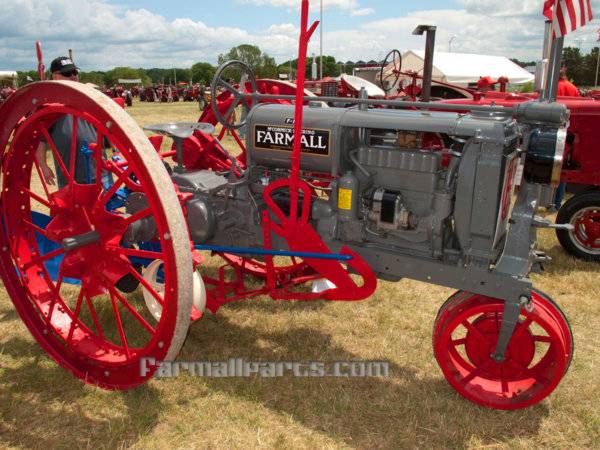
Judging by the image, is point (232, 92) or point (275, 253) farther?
point (232, 92)

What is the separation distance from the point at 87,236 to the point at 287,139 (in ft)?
3.79

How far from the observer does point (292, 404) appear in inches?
109

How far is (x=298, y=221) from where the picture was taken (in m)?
2.80

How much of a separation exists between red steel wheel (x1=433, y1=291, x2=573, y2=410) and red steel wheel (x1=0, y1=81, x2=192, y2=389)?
135 cm

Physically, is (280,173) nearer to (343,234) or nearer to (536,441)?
(343,234)

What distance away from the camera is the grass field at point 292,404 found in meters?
2.50

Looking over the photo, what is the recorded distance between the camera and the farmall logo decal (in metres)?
2.68

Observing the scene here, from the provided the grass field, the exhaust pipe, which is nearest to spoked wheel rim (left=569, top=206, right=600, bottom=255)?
the grass field

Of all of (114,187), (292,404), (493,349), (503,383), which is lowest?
(292,404)

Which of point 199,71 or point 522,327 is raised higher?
point 199,71

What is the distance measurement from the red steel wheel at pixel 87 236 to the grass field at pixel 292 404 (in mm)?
251

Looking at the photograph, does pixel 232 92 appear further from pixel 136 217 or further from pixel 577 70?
pixel 577 70

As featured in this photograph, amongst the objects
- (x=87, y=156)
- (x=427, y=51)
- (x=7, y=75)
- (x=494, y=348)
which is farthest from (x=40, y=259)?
(x=7, y=75)

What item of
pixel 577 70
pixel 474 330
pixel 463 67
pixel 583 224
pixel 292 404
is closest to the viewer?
pixel 474 330
